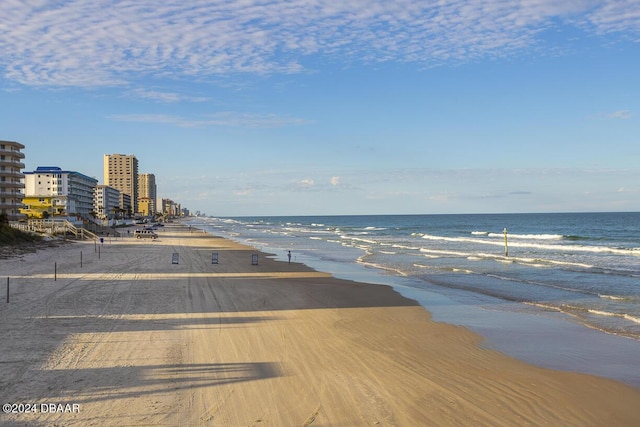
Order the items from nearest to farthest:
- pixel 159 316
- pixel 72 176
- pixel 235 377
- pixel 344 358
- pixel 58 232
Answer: pixel 235 377 → pixel 344 358 → pixel 159 316 → pixel 58 232 → pixel 72 176

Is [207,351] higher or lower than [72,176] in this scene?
lower

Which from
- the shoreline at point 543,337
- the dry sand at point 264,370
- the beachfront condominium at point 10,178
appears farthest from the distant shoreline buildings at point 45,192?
the shoreline at point 543,337

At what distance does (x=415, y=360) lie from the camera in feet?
37.1

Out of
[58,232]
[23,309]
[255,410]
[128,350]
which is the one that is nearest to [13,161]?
[58,232]

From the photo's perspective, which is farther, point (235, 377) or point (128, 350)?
point (128, 350)

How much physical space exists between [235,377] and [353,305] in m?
9.50

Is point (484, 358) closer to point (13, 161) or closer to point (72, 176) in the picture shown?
point (13, 161)

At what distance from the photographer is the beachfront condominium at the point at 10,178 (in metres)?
69.7

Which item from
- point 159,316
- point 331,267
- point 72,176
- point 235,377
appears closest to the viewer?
point 235,377

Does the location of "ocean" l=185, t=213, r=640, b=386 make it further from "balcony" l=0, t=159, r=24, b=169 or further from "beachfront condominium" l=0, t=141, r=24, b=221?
"balcony" l=0, t=159, r=24, b=169

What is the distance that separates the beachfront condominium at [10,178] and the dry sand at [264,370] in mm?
60258

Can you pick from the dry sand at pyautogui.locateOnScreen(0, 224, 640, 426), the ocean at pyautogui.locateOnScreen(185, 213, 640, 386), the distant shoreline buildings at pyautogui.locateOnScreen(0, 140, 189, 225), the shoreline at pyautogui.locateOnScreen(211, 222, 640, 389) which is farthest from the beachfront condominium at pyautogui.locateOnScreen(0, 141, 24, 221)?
the shoreline at pyautogui.locateOnScreen(211, 222, 640, 389)

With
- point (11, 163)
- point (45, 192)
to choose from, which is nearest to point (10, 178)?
point (11, 163)

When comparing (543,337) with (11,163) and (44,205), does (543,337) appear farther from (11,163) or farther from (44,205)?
(44,205)
